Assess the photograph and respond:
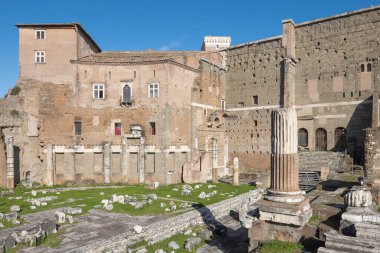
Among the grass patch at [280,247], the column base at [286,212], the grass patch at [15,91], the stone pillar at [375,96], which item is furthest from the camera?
the grass patch at [15,91]

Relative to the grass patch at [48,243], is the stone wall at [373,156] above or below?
above

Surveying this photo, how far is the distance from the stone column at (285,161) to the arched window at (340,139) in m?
17.8

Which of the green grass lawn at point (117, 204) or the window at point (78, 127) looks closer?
the green grass lawn at point (117, 204)

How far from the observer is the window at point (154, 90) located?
2542 centimetres

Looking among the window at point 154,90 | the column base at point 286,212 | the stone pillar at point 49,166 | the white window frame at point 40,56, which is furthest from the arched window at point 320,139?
the white window frame at point 40,56

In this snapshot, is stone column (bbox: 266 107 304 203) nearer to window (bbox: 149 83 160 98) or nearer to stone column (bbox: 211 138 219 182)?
window (bbox: 149 83 160 98)

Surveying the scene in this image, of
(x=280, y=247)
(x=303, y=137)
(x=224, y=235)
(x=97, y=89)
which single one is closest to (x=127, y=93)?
(x=97, y=89)

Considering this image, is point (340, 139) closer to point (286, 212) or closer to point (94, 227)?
point (286, 212)

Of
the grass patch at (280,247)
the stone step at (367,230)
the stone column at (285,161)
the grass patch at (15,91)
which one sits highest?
the grass patch at (15,91)

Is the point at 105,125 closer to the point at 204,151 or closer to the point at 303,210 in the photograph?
the point at 204,151

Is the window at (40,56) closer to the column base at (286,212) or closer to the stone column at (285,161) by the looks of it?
the stone column at (285,161)

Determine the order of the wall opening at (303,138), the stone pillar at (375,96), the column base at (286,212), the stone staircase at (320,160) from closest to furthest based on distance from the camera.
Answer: the column base at (286,212), the stone pillar at (375,96), the stone staircase at (320,160), the wall opening at (303,138)

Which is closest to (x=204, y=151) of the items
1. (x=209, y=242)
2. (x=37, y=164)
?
(x=37, y=164)

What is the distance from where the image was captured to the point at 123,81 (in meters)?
25.8
